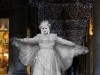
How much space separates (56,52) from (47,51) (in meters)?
0.53

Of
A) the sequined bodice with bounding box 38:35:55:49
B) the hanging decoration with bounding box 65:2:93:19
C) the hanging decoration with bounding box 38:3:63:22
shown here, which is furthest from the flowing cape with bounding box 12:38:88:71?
the hanging decoration with bounding box 38:3:63:22

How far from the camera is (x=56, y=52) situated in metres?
8.18

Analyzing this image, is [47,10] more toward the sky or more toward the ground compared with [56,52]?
more toward the sky

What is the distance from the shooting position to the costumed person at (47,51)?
7.64m

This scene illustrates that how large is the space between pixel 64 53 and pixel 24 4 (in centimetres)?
881

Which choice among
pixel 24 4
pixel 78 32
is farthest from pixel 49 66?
pixel 78 32

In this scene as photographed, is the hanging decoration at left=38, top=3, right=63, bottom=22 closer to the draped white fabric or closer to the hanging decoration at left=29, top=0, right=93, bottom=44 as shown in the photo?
the hanging decoration at left=29, top=0, right=93, bottom=44

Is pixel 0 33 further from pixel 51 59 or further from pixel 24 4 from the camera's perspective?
pixel 51 59

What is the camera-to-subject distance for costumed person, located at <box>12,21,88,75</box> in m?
7.64

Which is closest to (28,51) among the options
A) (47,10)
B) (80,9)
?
(80,9)

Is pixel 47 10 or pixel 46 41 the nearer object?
pixel 46 41

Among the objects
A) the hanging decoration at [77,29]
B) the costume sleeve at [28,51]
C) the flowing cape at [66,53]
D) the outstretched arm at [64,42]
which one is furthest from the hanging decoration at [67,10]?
the outstretched arm at [64,42]

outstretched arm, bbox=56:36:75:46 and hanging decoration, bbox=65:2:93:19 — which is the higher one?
hanging decoration, bbox=65:2:93:19

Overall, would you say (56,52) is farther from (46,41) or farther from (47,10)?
(47,10)
